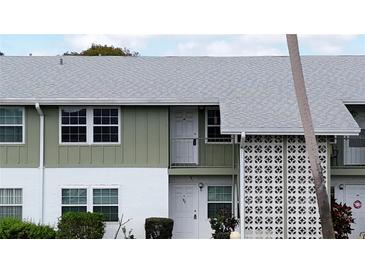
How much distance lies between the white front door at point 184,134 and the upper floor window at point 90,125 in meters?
1.62

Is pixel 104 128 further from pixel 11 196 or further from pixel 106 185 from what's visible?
pixel 11 196

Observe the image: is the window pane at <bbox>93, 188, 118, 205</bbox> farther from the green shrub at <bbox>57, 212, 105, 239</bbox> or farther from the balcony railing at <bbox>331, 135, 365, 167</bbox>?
the balcony railing at <bbox>331, 135, 365, 167</bbox>

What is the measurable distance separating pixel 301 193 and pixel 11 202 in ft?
25.1

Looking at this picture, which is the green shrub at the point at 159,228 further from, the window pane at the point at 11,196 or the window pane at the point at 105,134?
the window pane at the point at 11,196

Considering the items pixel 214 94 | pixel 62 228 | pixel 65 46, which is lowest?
pixel 62 228

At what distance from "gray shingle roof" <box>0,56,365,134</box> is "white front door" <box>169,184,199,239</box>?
99.2 inches

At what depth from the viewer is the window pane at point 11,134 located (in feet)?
67.1

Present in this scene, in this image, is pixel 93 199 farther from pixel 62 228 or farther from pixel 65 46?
pixel 65 46

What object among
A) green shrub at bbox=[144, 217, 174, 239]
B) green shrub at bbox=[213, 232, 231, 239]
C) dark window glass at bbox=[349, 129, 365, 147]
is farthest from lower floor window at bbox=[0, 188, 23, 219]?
dark window glass at bbox=[349, 129, 365, 147]
